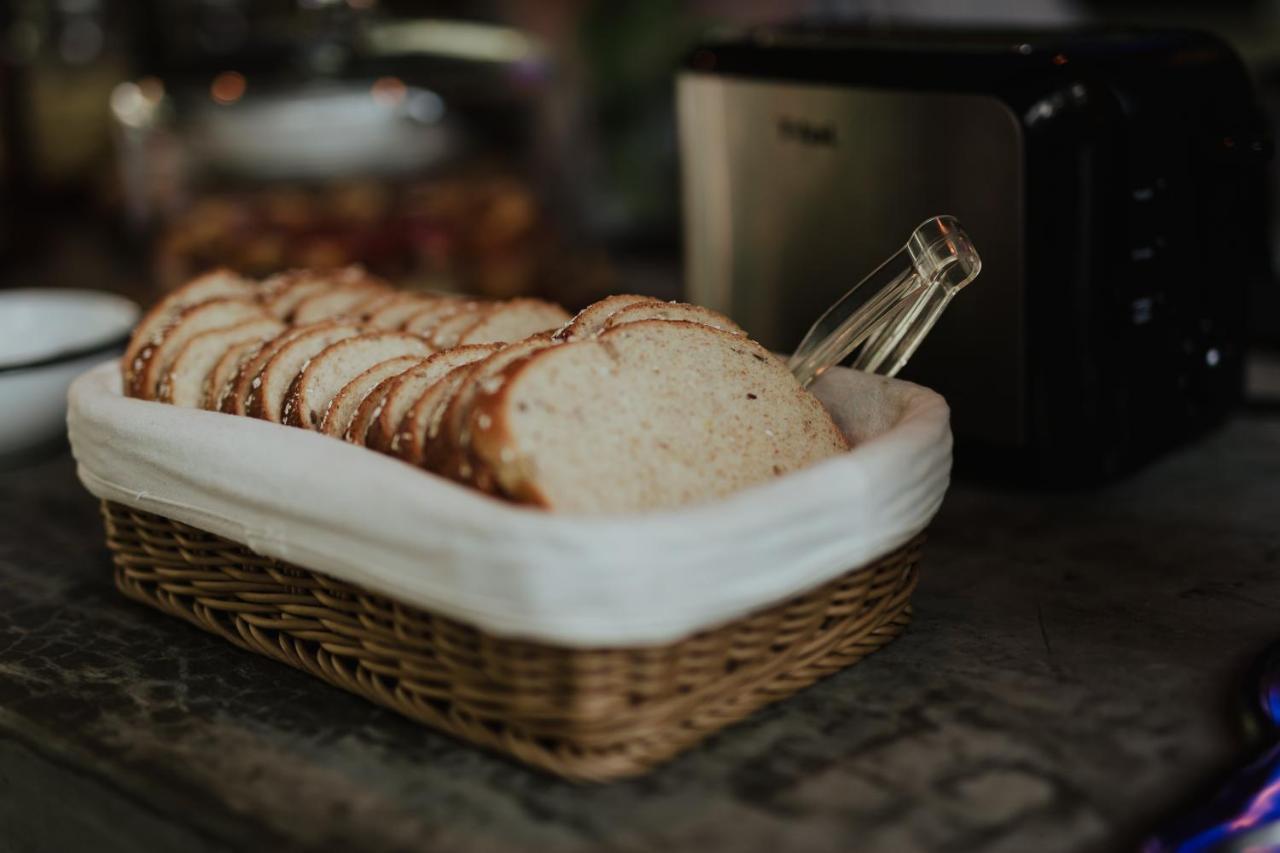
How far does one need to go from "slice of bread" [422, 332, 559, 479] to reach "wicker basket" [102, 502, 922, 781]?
10cm

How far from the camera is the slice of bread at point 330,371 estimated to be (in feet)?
3.53

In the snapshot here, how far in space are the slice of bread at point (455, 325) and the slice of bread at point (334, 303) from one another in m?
0.11

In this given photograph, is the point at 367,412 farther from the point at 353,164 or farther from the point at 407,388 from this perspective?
the point at 353,164

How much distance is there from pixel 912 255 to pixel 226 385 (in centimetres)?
59

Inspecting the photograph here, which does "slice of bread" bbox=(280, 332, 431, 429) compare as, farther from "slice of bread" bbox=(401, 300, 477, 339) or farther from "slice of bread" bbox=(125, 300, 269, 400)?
"slice of bread" bbox=(125, 300, 269, 400)

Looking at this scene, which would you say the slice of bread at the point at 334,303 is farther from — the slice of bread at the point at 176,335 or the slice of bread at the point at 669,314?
the slice of bread at the point at 669,314

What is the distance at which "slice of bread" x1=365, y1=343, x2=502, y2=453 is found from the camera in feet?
3.23

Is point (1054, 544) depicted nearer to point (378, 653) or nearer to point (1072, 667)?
point (1072, 667)

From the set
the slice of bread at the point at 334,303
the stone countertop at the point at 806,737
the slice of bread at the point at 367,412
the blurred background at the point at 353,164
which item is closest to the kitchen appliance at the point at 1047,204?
the stone countertop at the point at 806,737

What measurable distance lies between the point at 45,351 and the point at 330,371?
2.56 feet

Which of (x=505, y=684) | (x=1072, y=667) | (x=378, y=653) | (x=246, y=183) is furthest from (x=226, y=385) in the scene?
(x=246, y=183)

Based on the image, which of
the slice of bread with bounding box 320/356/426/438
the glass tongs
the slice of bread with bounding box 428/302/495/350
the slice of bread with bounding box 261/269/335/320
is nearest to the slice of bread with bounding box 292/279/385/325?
the slice of bread with bounding box 261/269/335/320

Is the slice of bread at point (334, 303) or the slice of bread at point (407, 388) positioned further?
the slice of bread at point (334, 303)

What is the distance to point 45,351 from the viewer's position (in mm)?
1692
